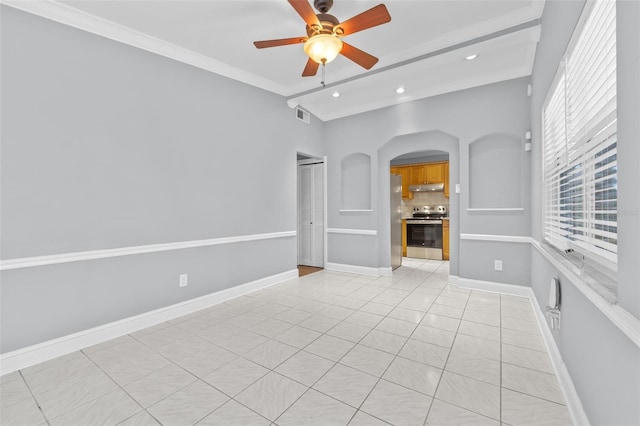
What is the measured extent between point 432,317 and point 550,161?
190 centimetres

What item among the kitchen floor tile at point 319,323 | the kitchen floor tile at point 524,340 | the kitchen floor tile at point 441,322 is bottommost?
the kitchen floor tile at point 319,323

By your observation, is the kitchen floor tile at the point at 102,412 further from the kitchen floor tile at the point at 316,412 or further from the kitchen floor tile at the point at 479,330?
the kitchen floor tile at the point at 479,330

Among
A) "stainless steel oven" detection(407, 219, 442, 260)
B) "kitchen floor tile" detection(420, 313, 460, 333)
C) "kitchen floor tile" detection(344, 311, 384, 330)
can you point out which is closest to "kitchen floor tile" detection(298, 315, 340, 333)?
"kitchen floor tile" detection(344, 311, 384, 330)

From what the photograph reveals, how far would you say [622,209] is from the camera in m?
0.98

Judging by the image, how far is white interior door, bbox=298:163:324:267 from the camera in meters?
5.52

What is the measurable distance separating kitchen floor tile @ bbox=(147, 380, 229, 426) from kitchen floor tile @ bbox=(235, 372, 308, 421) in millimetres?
158

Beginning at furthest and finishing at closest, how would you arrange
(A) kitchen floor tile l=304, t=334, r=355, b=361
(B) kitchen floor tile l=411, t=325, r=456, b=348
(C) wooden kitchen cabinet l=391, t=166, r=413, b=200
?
(C) wooden kitchen cabinet l=391, t=166, r=413, b=200 < (B) kitchen floor tile l=411, t=325, r=456, b=348 < (A) kitchen floor tile l=304, t=334, r=355, b=361

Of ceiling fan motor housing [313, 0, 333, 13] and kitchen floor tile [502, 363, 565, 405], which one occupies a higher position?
ceiling fan motor housing [313, 0, 333, 13]

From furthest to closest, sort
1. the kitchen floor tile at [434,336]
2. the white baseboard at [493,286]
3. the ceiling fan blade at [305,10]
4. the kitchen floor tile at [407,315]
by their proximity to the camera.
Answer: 1. the white baseboard at [493,286]
2. the kitchen floor tile at [407,315]
3. the kitchen floor tile at [434,336]
4. the ceiling fan blade at [305,10]

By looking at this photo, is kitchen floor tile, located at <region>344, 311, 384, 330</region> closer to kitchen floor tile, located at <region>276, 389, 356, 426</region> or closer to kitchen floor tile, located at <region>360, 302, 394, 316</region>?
kitchen floor tile, located at <region>360, 302, 394, 316</region>

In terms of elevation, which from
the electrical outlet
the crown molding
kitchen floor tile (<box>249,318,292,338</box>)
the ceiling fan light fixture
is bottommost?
kitchen floor tile (<box>249,318,292,338</box>)

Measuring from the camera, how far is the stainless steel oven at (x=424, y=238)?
634 cm

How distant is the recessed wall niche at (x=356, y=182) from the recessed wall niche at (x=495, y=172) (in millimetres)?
1682

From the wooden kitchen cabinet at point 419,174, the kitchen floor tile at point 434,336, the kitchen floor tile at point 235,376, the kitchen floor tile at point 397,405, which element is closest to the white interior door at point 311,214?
the wooden kitchen cabinet at point 419,174
